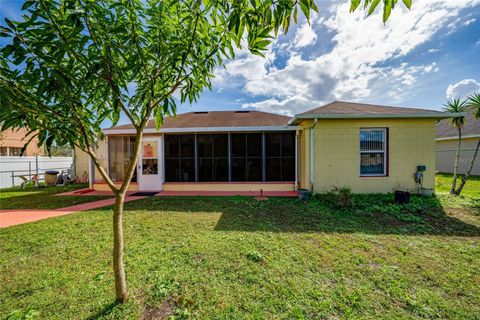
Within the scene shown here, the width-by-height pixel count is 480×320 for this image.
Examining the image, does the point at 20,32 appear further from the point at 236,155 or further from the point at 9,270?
the point at 236,155

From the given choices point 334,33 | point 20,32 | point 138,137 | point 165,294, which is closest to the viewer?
point 20,32

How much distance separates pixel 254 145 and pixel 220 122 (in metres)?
2.43

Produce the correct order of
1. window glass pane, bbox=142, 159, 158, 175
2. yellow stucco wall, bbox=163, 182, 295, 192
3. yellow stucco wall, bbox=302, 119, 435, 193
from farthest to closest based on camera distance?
window glass pane, bbox=142, 159, 158, 175 < yellow stucco wall, bbox=163, 182, 295, 192 < yellow stucco wall, bbox=302, 119, 435, 193

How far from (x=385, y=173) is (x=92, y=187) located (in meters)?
13.3

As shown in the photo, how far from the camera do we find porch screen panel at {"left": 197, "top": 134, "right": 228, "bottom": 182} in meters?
9.40

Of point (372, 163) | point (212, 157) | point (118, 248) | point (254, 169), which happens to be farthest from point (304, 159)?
point (118, 248)

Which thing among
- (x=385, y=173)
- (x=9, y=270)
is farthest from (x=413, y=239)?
(x=9, y=270)

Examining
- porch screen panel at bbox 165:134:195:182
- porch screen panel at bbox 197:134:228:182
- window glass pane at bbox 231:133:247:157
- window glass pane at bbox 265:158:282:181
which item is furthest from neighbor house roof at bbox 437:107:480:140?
porch screen panel at bbox 165:134:195:182

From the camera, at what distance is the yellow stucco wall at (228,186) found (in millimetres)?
8930

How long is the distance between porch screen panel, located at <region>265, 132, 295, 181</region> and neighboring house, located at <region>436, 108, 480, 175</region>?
10.8 meters

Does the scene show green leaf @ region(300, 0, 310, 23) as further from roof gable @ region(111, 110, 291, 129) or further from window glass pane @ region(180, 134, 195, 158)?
window glass pane @ region(180, 134, 195, 158)

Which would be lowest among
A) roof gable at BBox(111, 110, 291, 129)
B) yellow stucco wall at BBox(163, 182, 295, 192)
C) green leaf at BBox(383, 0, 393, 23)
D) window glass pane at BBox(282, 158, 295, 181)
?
yellow stucco wall at BBox(163, 182, 295, 192)

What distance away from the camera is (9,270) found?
303 cm

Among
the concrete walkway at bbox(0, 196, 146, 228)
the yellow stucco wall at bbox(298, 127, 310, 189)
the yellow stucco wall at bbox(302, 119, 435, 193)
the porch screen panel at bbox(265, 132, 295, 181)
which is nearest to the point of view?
the concrete walkway at bbox(0, 196, 146, 228)
